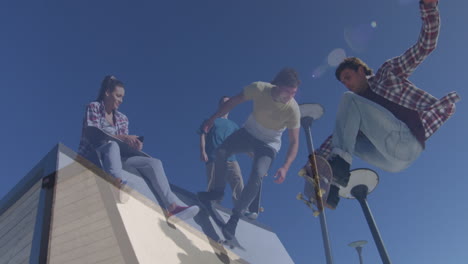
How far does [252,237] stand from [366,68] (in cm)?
393

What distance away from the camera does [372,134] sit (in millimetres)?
3840

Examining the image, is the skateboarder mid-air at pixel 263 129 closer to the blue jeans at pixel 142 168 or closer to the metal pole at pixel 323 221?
the metal pole at pixel 323 221

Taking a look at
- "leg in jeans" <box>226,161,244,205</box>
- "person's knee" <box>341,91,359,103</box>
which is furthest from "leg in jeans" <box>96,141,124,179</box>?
"leg in jeans" <box>226,161,244,205</box>

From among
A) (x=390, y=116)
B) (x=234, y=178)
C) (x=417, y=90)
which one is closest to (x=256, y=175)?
(x=234, y=178)

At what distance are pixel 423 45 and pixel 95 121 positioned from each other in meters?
4.33

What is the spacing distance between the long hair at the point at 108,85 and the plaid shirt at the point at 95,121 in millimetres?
208

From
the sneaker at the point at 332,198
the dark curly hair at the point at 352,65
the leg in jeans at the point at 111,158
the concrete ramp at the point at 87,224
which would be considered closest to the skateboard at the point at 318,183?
the sneaker at the point at 332,198

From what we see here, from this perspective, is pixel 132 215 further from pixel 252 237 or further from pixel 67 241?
pixel 252 237

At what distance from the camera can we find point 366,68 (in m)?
4.23

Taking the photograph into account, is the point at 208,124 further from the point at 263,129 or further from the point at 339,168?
the point at 339,168

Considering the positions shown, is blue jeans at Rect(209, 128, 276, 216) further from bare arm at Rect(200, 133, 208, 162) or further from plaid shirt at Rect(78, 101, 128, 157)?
plaid shirt at Rect(78, 101, 128, 157)

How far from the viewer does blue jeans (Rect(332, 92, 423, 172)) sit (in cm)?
376

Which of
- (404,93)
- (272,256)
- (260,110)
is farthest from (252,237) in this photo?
(404,93)

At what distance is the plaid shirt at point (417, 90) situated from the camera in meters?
3.76
